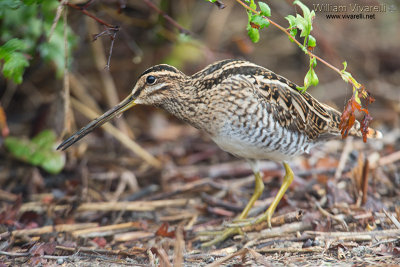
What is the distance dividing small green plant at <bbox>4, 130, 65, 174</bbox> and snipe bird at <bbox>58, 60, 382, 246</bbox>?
2.74 feet

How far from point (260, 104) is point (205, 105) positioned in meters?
0.40

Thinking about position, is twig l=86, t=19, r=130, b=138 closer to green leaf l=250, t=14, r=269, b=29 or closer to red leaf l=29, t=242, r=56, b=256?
red leaf l=29, t=242, r=56, b=256

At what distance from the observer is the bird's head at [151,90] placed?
362 cm

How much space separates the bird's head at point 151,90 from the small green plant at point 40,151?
2.51 feet

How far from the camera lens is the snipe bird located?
11.6 ft

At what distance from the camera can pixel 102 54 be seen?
589cm

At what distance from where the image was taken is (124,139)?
17.2 ft

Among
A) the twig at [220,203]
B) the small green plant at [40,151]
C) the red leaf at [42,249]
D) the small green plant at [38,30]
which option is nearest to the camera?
the red leaf at [42,249]

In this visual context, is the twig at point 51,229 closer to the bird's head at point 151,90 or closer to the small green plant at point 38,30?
the bird's head at point 151,90

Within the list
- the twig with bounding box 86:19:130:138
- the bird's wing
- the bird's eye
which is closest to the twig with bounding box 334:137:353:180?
the bird's wing

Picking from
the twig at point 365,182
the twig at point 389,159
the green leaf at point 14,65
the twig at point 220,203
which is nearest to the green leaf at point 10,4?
the green leaf at point 14,65

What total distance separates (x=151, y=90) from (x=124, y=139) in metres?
1.72

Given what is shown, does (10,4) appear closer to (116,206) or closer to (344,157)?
(116,206)

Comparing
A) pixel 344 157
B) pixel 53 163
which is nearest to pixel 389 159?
pixel 344 157
